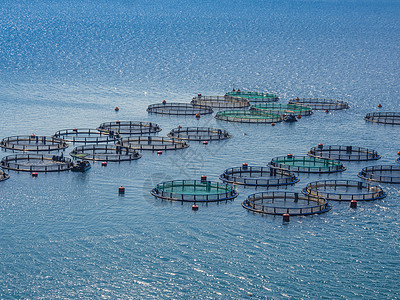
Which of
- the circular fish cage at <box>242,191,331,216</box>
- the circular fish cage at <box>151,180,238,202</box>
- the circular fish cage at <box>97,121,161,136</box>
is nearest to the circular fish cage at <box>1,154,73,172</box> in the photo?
the circular fish cage at <box>151,180,238,202</box>

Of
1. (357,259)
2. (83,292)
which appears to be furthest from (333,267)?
(83,292)

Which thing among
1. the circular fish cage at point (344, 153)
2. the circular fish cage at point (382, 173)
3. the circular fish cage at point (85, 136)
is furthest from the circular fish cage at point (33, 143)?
the circular fish cage at point (382, 173)

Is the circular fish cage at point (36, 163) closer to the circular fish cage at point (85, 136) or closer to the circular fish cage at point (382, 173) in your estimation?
the circular fish cage at point (85, 136)

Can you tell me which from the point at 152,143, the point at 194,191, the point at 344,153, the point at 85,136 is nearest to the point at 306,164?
the point at 344,153

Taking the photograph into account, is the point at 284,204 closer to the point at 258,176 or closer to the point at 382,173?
the point at 258,176

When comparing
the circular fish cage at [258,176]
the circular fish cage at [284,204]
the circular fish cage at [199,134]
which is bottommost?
the circular fish cage at [284,204]

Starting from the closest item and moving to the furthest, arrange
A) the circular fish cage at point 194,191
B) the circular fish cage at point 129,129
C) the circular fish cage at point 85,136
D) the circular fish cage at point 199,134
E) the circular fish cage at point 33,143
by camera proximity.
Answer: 1. the circular fish cage at point 194,191
2. the circular fish cage at point 33,143
3. the circular fish cage at point 85,136
4. the circular fish cage at point 199,134
5. the circular fish cage at point 129,129
